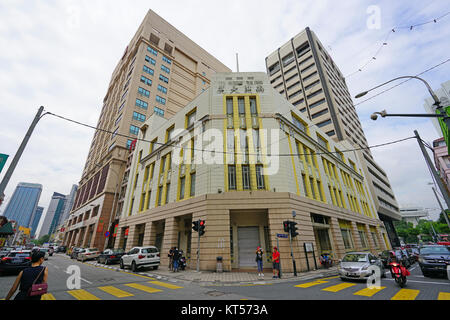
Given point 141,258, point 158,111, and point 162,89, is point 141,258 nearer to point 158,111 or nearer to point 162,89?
point 158,111

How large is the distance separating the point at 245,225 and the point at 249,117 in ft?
31.1

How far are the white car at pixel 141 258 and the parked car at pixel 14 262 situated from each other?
588 cm

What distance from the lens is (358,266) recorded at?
9.76m

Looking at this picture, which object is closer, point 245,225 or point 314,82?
point 245,225

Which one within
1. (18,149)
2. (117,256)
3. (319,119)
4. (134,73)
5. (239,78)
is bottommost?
(117,256)

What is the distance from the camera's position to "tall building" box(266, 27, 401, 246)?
141 feet

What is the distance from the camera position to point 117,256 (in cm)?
1948

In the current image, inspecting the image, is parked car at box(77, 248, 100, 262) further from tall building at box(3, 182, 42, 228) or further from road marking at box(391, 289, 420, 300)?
tall building at box(3, 182, 42, 228)

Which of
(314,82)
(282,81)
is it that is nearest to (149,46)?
(282,81)

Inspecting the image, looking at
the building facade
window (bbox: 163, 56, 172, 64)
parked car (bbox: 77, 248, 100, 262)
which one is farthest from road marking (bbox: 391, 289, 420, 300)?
window (bbox: 163, 56, 172, 64)

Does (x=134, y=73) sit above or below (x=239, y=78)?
above

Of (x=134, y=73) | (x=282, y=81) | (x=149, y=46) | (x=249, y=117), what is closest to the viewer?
(x=249, y=117)

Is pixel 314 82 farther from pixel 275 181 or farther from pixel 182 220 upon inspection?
pixel 182 220

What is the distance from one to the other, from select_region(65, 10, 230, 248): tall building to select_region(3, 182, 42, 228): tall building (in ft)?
530
